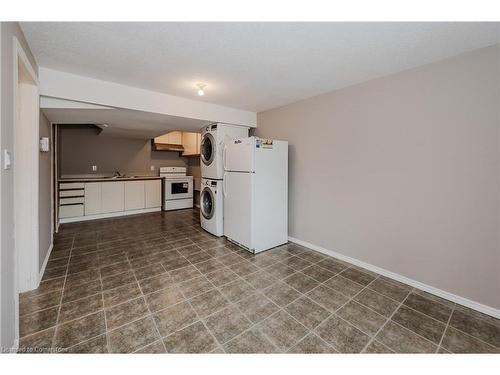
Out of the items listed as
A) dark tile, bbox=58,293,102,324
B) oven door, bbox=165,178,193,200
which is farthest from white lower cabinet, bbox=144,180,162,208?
dark tile, bbox=58,293,102,324

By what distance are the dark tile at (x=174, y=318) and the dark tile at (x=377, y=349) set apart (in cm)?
127

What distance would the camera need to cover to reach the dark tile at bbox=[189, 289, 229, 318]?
179cm

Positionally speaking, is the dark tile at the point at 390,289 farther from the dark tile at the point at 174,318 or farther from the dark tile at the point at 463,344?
the dark tile at the point at 174,318

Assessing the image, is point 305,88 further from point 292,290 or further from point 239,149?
point 292,290

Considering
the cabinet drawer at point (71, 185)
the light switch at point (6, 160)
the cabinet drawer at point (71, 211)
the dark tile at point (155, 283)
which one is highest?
the light switch at point (6, 160)

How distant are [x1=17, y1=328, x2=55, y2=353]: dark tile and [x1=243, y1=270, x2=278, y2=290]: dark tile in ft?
5.22

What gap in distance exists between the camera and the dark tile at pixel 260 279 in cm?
221

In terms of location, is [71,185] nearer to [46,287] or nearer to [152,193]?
[152,193]

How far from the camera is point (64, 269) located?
2.47m

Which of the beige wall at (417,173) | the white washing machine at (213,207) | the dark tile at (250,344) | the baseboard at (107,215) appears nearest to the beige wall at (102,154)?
the baseboard at (107,215)

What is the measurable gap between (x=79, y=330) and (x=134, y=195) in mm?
4066

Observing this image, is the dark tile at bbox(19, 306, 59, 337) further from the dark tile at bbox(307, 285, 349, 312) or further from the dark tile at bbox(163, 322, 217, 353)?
the dark tile at bbox(307, 285, 349, 312)

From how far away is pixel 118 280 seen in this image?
227cm
